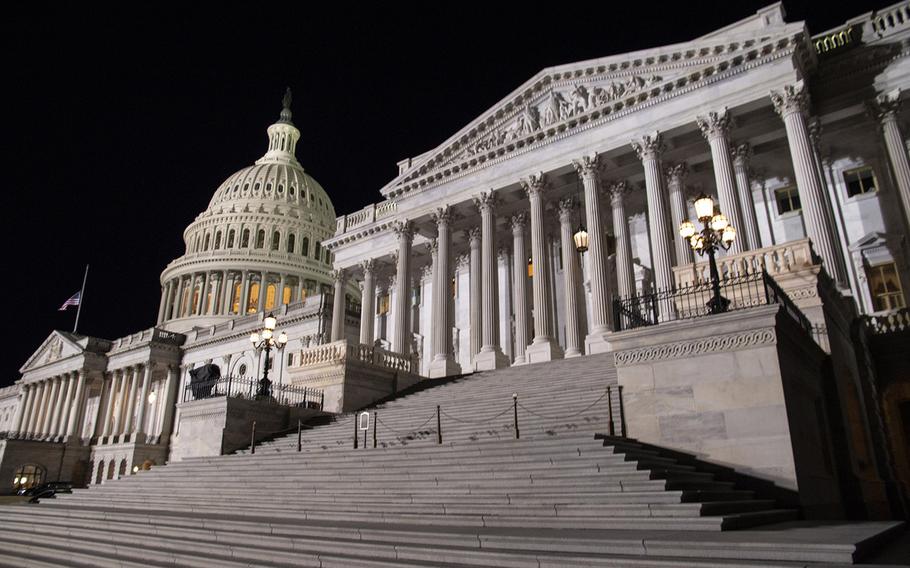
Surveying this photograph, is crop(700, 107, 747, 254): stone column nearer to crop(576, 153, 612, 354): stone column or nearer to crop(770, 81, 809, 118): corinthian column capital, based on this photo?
crop(770, 81, 809, 118): corinthian column capital

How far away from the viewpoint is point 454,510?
11.7 metres

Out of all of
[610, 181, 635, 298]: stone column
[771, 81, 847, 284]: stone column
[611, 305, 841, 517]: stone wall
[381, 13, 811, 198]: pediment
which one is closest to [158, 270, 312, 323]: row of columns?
[381, 13, 811, 198]: pediment

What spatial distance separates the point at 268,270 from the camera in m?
95.8

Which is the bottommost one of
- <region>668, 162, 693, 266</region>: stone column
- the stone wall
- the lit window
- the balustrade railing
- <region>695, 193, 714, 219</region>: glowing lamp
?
the stone wall

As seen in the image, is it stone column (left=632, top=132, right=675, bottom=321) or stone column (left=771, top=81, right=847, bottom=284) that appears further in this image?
stone column (left=632, top=132, right=675, bottom=321)

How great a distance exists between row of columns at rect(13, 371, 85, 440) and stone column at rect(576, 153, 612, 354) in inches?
2805

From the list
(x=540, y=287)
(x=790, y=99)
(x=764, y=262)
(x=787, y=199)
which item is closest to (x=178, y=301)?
(x=540, y=287)

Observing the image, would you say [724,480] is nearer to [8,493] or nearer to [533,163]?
[533,163]

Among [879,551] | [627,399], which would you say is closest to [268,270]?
[627,399]

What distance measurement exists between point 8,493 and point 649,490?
7357cm

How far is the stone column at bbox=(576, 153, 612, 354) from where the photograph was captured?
29.1 metres

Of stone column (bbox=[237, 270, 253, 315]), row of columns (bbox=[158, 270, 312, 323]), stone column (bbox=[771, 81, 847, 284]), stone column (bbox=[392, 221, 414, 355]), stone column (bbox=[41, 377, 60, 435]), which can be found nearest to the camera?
stone column (bbox=[771, 81, 847, 284])

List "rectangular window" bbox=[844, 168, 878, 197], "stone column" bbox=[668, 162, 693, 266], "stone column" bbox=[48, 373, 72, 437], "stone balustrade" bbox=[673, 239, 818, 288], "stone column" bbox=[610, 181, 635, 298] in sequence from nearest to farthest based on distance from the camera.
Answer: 1. "stone balustrade" bbox=[673, 239, 818, 288]
2. "rectangular window" bbox=[844, 168, 878, 197]
3. "stone column" bbox=[668, 162, 693, 266]
4. "stone column" bbox=[610, 181, 635, 298]
5. "stone column" bbox=[48, 373, 72, 437]

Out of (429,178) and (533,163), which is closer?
(533,163)
